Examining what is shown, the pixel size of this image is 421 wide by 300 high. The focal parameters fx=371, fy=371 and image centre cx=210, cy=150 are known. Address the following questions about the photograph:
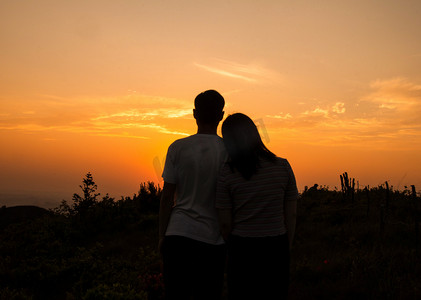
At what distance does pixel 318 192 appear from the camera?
2222 centimetres

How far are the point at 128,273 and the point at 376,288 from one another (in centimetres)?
556

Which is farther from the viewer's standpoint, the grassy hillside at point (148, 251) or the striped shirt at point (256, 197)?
the grassy hillside at point (148, 251)

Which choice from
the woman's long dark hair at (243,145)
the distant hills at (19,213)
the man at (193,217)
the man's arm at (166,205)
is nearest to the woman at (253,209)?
the woman's long dark hair at (243,145)

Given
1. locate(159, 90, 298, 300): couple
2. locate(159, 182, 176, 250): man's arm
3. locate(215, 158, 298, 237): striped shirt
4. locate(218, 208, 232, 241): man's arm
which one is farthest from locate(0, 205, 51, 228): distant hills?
locate(215, 158, 298, 237): striped shirt

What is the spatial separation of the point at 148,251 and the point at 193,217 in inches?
339

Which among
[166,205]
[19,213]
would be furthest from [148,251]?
[19,213]

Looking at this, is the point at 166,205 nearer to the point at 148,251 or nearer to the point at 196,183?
the point at 196,183

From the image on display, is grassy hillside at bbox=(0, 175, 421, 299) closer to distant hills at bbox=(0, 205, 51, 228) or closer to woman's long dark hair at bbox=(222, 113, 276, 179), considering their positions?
distant hills at bbox=(0, 205, 51, 228)

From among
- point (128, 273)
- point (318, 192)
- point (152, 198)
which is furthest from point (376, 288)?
point (318, 192)

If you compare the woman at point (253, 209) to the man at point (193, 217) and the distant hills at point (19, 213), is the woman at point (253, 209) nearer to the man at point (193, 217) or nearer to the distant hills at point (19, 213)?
the man at point (193, 217)

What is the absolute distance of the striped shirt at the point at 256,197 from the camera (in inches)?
118

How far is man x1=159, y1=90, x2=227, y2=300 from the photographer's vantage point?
9.93 feet

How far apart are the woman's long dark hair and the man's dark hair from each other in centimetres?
11

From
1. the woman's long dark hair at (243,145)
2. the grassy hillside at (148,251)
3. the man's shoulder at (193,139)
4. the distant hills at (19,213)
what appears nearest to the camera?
the woman's long dark hair at (243,145)
